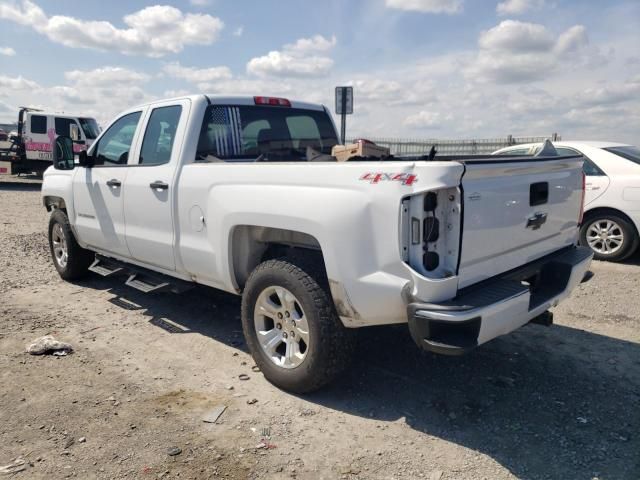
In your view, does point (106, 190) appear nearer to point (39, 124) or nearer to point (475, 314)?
point (475, 314)

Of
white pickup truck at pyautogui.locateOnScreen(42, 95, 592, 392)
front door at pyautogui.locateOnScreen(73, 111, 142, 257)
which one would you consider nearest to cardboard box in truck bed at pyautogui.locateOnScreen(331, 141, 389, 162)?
white pickup truck at pyautogui.locateOnScreen(42, 95, 592, 392)

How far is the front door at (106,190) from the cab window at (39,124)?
13722 millimetres

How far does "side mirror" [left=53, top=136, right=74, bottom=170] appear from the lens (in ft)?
18.9

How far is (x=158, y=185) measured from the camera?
4391 mm

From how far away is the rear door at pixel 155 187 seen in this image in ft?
14.2

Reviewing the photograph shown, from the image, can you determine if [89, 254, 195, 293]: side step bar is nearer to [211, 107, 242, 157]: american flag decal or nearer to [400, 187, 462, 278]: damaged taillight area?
[211, 107, 242, 157]: american flag decal

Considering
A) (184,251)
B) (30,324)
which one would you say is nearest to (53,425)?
(184,251)

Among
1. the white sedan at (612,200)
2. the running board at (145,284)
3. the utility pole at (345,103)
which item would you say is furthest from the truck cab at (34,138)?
the white sedan at (612,200)

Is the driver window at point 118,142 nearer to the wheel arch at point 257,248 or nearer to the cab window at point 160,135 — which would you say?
the cab window at point 160,135

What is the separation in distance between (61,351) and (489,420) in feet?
10.9

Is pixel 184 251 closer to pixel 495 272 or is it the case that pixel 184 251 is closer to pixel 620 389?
pixel 495 272

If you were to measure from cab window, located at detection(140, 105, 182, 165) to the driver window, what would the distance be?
0.29 meters

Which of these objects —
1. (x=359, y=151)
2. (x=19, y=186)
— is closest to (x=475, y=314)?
(x=359, y=151)

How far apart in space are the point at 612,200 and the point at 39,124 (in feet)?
55.7
